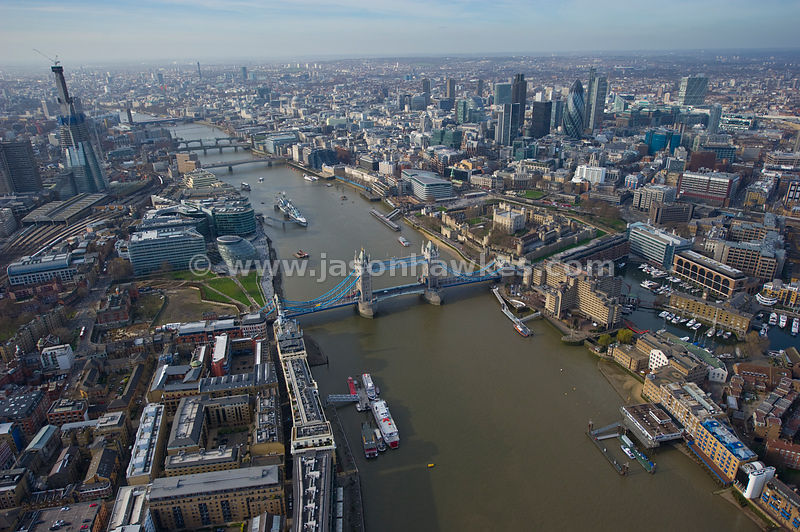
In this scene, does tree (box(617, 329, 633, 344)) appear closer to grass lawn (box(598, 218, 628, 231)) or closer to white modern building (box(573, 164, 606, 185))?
grass lawn (box(598, 218, 628, 231))

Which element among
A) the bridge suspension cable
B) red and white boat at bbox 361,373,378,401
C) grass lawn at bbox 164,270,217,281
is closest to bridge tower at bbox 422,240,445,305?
the bridge suspension cable

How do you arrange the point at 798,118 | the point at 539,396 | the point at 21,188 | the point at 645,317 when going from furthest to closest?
the point at 798,118, the point at 21,188, the point at 645,317, the point at 539,396

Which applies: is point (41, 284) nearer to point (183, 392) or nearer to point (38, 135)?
point (183, 392)

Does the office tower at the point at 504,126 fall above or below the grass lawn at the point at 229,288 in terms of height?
above

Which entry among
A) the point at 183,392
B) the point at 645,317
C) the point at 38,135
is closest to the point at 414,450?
the point at 183,392

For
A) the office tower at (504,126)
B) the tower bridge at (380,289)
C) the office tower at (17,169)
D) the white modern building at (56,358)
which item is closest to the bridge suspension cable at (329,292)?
the tower bridge at (380,289)

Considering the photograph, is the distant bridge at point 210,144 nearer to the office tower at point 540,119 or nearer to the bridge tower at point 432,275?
the office tower at point 540,119
